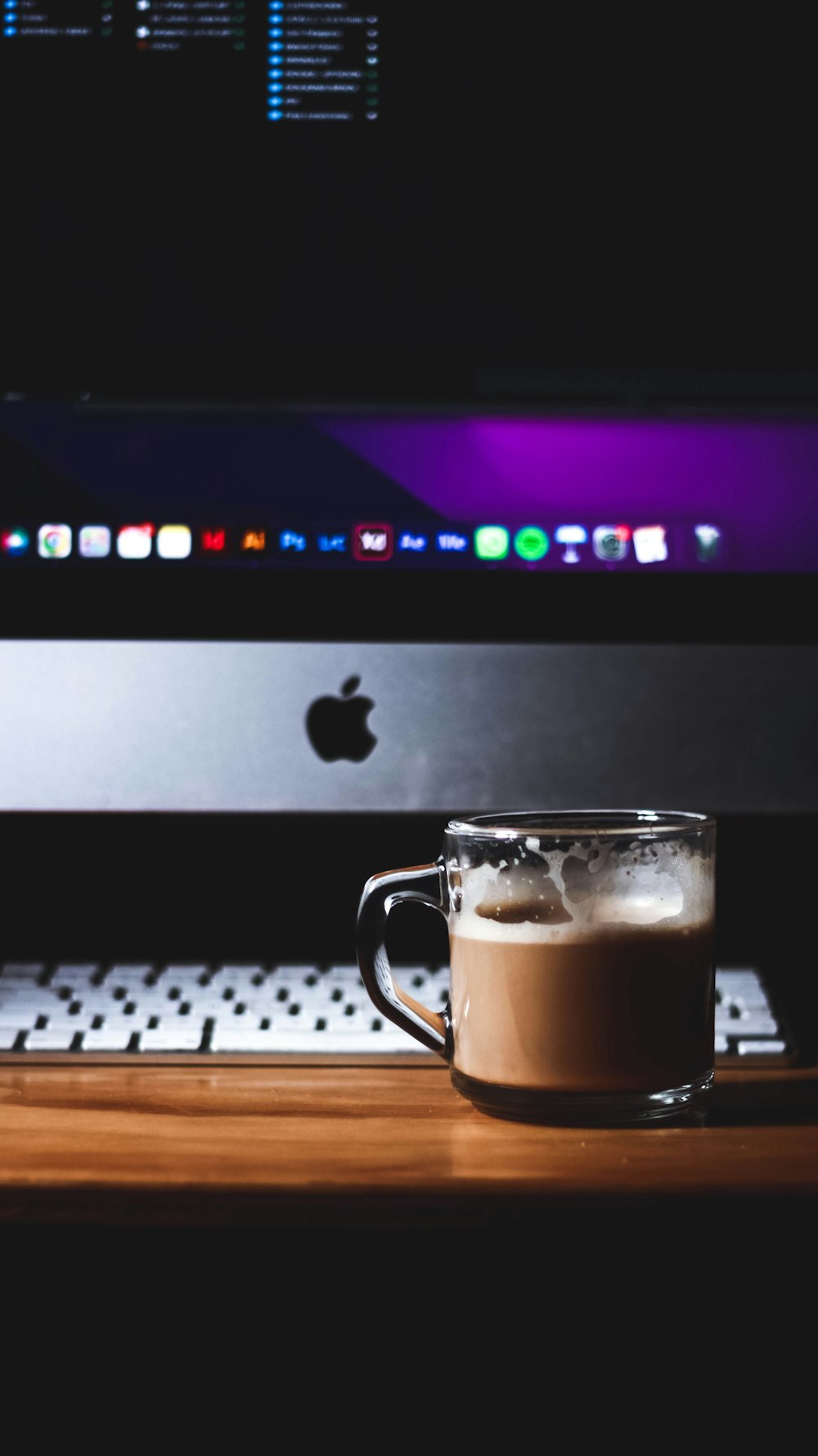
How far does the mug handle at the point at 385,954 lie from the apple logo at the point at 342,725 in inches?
10.4

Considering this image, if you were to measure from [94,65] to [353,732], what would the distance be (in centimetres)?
53

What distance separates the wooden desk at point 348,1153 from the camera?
431 millimetres

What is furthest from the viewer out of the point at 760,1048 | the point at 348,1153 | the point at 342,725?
the point at 342,725

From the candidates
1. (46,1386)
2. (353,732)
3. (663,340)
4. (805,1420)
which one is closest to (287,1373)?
(46,1386)

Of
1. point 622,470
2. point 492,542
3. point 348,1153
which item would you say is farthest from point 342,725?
point 348,1153

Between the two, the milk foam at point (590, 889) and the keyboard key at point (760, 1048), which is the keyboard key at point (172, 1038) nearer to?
the milk foam at point (590, 889)

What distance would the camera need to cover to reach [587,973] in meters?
0.50

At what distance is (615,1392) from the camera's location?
47cm

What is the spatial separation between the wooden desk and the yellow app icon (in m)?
0.39

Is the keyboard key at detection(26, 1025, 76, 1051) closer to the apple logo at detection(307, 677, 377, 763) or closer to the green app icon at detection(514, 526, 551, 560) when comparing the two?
the apple logo at detection(307, 677, 377, 763)

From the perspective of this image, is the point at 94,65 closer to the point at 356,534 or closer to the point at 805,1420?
the point at 356,534

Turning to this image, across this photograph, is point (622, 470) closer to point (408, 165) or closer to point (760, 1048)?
point (408, 165)

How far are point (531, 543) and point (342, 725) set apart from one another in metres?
0.19

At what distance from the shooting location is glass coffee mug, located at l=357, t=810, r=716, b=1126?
1.65 feet
